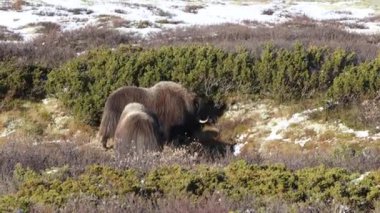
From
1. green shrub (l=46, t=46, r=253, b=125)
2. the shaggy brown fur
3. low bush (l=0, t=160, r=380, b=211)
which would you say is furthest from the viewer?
green shrub (l=46, t=46, r=253, b=125)

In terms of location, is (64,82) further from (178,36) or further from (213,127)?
(178,36)

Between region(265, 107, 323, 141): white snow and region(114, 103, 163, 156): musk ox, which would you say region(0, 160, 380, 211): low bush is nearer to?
region(114, 103, 163, 156): musk ox

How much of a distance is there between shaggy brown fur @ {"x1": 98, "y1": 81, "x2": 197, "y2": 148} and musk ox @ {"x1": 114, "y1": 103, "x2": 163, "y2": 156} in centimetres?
201

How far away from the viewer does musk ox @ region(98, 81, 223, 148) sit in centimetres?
1394

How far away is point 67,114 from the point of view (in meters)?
16.2

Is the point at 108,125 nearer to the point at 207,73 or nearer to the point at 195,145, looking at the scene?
the point at 195,145

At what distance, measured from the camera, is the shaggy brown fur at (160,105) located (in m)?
13.9

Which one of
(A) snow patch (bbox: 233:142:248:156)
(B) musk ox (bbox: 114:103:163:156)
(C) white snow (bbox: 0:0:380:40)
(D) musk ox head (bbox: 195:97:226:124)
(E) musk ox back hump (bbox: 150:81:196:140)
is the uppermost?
(B) musk ox (bbox: 114:103:163:156)

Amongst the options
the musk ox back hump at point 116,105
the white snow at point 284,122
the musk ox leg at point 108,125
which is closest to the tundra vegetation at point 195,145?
the white snow at point 284,122

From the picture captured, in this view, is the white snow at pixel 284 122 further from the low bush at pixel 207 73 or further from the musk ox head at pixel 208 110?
the musk ox head at pixel 208 110

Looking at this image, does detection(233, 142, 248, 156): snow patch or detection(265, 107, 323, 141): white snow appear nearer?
detection(233, 142, 248, 156): snow patch

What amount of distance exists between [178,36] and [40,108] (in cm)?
1211

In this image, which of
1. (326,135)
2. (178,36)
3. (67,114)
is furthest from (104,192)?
(178,36)

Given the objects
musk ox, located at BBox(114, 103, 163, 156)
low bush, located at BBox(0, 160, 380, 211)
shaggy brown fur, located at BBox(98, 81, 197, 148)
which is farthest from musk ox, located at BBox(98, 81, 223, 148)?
low bush, located at BBox(0, 160, 380, 211)
